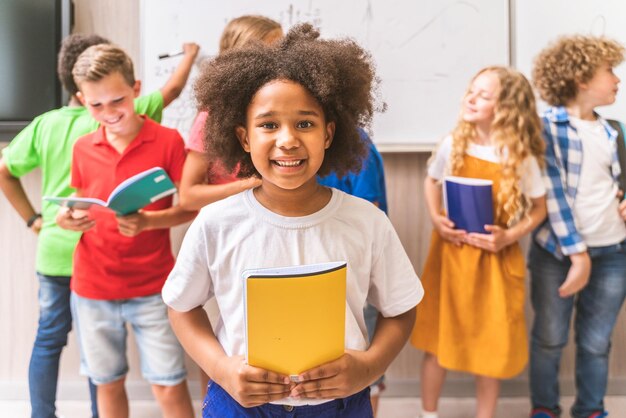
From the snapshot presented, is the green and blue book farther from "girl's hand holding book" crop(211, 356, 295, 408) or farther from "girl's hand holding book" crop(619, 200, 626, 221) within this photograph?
"girl's hand holding book" crop(619, 200, 626, 221)

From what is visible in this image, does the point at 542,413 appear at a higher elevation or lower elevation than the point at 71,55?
lower

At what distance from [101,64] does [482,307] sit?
4.55 feet

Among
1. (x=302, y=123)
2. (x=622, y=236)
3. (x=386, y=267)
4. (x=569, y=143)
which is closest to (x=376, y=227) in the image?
(x=386, y=267)

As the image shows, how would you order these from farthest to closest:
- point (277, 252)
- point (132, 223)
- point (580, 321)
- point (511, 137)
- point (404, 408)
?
point (404, 408)
point (580, 321)
point (511, 137)
point (132, 223)
point (277, 252)

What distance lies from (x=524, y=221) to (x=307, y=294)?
1280 millimetres

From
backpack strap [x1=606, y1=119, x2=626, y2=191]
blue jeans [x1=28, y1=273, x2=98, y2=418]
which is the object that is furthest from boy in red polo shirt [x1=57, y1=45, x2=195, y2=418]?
backpack strap [x1=606, y1=119, x2=626, y2=191]

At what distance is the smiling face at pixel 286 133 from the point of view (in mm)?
963

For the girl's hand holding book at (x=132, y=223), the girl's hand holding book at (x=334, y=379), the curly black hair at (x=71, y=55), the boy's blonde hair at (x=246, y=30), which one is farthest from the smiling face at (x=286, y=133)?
the curly black hair at (x=71, y=55)

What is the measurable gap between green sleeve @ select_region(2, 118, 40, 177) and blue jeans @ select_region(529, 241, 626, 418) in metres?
1.74

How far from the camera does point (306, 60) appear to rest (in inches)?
39.2

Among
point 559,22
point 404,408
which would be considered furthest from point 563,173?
point 404,408

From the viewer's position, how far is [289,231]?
100 centimetres

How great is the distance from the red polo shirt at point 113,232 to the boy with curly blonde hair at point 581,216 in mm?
1239

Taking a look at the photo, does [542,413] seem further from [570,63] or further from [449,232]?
[570,63]
